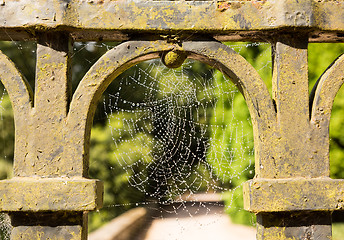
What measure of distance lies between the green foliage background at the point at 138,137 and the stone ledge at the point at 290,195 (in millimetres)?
2351

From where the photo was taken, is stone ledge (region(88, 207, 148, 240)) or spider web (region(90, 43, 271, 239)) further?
stone ledge (region(88, 207, 148, 240))

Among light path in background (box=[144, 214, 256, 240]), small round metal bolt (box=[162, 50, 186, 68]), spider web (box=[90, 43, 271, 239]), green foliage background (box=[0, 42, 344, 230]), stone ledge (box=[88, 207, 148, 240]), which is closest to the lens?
small round metal bolt (box=[162, 50, 186, 68])

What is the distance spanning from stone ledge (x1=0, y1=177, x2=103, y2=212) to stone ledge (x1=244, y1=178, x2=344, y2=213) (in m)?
0.68

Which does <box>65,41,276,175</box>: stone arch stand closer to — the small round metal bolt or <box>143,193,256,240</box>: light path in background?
the small round metal bolt

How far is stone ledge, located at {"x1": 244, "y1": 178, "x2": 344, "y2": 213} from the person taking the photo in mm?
1537

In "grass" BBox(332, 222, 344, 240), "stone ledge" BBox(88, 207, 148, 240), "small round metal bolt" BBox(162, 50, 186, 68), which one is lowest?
"stone ledge" BBox(88, 207, 148, 240)

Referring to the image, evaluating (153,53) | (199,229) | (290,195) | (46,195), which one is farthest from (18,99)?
(199,229)

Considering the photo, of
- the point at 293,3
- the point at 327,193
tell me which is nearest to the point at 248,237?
the point at 327,193

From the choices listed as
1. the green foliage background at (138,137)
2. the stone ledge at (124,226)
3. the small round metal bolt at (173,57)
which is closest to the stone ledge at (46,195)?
the small round metal bolt at (173,57)

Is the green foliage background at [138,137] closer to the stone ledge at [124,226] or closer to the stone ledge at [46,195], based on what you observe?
the stone ledge at [124,226]

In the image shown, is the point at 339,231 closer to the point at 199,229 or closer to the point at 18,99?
the point at 199,229

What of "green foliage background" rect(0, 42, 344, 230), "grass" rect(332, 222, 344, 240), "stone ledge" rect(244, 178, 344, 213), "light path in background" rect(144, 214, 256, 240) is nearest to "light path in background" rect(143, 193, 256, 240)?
"light path in background" rect(144, 214, 256, 240)

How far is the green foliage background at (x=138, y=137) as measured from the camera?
420 centimetres

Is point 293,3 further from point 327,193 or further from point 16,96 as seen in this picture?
point 16,96
